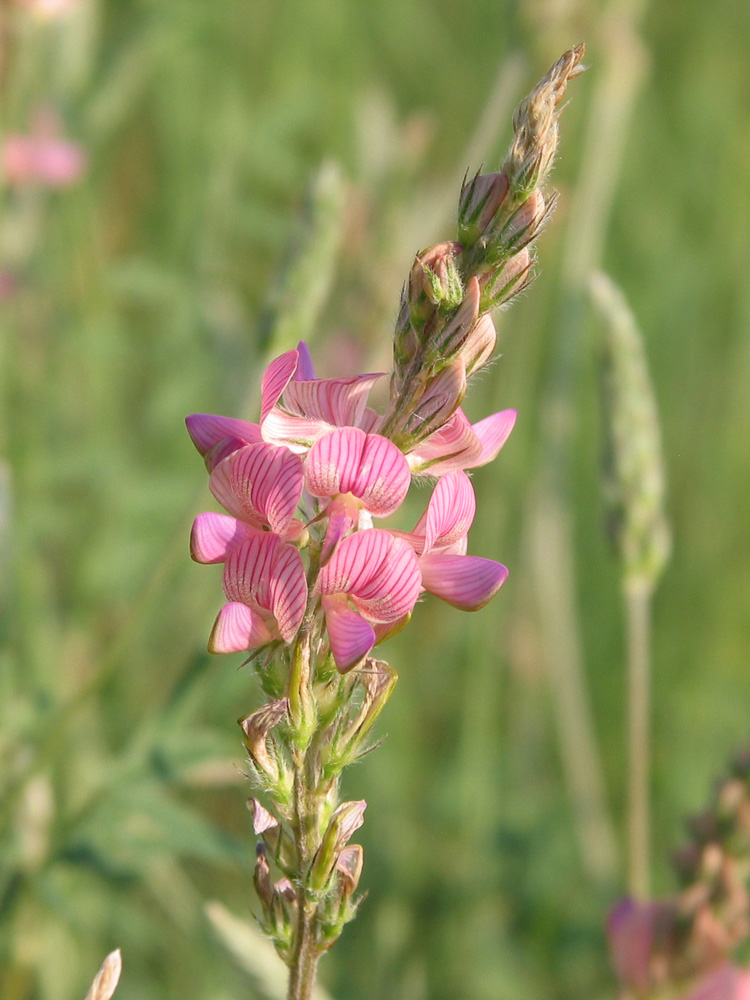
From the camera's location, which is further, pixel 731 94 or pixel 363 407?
pixel 731 94

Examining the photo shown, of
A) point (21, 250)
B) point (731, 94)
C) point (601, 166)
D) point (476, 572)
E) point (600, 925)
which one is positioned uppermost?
point (731, 94)

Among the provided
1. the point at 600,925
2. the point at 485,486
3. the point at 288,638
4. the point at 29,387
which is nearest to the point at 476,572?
the point at 288,638

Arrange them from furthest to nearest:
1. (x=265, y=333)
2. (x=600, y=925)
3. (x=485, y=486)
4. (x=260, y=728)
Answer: (x=485, y=486) < (x=600, y=925) < (x=265, y=333) < (x=260, y=728)

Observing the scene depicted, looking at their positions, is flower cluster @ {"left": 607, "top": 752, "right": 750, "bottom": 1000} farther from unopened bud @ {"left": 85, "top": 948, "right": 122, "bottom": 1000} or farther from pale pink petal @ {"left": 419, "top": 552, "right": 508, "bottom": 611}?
unopened bud @ {"left": 85, "top": 948, "right": 122, "bottom": 1000}

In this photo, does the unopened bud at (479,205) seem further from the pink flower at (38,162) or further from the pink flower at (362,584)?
the pink flower at (38,162)

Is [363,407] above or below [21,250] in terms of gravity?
below

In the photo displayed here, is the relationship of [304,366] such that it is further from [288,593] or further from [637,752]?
[637,752]

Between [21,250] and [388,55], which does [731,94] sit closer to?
[388,55]

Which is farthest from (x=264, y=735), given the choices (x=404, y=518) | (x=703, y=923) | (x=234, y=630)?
(x=404, y=518)
